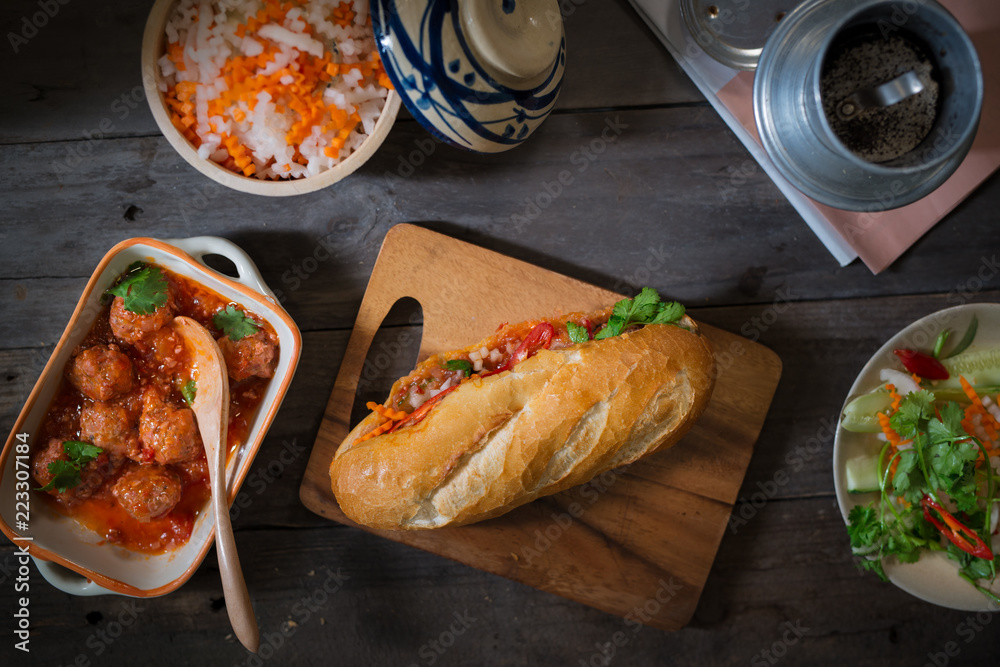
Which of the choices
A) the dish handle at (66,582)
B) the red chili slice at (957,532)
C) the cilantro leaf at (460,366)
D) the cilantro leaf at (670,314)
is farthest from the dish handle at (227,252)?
the red chili slice at (957,532)

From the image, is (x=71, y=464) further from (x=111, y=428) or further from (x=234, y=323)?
(x=234, y=323)

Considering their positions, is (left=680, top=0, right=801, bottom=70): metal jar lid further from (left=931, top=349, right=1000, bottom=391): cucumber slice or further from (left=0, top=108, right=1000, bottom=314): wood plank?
(left=931, top=349, right=1000, bottom=391): cucumber slice

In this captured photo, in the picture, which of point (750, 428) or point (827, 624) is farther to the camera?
point (827, 624)

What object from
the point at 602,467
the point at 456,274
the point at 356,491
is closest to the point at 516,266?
the point at 456,274

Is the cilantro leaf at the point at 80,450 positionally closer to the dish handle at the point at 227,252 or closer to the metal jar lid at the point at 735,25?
the dish handle at the point at 227,252

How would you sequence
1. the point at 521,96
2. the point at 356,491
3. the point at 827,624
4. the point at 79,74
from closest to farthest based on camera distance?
the point at 521,96 < the point at 356,491 < the point at 79,74 < the point at 827,624

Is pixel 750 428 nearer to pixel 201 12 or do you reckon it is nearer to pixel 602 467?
pixel 602 467
